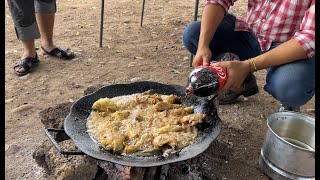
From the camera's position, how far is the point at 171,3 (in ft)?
20.7

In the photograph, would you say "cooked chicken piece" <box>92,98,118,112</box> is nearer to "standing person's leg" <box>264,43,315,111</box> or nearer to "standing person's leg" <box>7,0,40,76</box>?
"standing person's leg" <box>264,43,315,111</box>

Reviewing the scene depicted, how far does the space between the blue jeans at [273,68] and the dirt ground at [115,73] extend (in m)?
0.50

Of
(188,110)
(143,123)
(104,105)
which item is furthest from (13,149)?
(188,110)

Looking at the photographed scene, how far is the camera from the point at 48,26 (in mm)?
4188

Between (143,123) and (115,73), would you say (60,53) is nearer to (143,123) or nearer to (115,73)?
(115,73)

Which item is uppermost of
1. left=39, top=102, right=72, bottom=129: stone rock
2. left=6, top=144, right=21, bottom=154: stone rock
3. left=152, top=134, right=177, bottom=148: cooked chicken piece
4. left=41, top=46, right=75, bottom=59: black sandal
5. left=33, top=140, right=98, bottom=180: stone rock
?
left=152, top=134, right=177, bottom=148: cooked chicken piece

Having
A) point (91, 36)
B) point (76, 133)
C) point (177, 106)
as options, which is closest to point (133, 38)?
point (91, 36)

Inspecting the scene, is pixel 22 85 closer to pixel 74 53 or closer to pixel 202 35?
pixel 74 53

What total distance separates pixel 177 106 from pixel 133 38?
271cm

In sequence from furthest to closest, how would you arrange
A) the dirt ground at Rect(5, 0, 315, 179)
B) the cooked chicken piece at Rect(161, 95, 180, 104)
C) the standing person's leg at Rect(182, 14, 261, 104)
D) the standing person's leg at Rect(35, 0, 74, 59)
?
the standing person's leg at Rect(35, 0, 74, 59) → the standing person's leg at Rect(182, 14, 261, 104) → the dirt ground at Rect(5, 0, 315, 179) → the cooked chicken piece at Rect(161, 95, 180, 104)

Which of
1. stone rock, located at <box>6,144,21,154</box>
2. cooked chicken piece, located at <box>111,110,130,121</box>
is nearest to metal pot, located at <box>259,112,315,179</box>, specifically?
cooked chicken piece, located at <box>111,110,130,121</box>

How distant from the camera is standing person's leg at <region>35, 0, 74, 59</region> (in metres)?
4.03

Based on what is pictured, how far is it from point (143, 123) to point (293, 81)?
103cm

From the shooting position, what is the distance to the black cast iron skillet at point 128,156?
1884 millimetres
